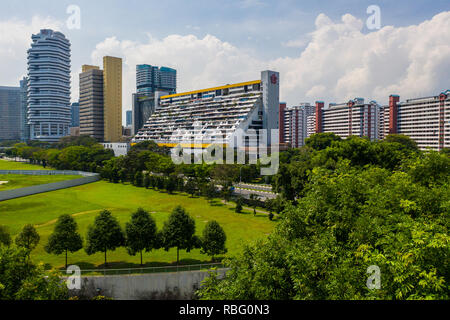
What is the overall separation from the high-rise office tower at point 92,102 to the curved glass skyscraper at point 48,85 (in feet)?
38.0

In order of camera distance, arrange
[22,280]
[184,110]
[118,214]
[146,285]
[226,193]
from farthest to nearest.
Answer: [184,110] → [226,193] → [118,214] → [146,285] → [22,280]

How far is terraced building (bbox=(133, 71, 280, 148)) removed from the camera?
81.7 meters

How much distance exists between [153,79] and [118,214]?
459 feet

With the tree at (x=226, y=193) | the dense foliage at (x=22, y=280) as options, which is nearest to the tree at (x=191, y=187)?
the tree at (x=226, y=193)

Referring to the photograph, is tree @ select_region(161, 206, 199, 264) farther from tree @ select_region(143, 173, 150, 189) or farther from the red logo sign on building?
the red logo sign on building

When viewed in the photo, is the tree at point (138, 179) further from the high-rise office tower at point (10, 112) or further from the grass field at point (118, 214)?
the high-rise office tower at point (10, 112)

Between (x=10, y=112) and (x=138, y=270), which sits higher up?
(x=10, y=112)

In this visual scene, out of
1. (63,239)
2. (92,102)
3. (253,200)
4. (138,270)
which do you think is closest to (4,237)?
(63,239)

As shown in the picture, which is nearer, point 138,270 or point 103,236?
point 138,270

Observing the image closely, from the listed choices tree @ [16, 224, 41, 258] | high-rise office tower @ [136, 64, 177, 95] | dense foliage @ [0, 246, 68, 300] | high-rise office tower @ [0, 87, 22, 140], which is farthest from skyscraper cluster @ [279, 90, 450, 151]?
high-rise office tower @ [0, 87, 22, 140]

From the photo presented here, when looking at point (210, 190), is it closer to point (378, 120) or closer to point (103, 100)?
point (378, 120)

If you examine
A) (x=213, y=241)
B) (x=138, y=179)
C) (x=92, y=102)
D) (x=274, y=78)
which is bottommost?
(x=213, y=241)

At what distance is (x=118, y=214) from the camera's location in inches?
1382

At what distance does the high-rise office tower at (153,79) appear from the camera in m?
164
